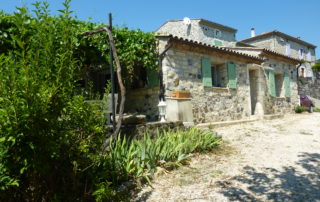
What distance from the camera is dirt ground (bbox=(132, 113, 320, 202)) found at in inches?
112

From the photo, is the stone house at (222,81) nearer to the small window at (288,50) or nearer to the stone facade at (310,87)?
the stone facade at (310,87)

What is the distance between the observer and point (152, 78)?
759 centimetres

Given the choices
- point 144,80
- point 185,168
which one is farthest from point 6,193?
point 144,80

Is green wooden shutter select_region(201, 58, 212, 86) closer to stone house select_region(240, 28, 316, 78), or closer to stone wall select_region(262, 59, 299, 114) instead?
stone wall select_region(262, 59, 299, 114)

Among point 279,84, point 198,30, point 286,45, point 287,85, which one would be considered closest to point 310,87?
point 286,45

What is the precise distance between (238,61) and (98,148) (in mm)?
8771

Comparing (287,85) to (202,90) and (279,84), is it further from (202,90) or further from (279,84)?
(202,90)

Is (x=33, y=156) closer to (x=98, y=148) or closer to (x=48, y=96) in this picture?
(x=48, y=96)

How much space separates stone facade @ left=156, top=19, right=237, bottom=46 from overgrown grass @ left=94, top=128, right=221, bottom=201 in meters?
14.6

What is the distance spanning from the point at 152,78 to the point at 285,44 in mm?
20413

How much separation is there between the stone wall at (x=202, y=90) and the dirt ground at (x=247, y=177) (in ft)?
9.98

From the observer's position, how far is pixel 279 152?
15.4 ft

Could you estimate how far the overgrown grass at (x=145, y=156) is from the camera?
3162 millimetres

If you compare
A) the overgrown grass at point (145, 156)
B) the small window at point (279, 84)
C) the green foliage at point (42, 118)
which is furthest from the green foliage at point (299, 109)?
the green foliage at point (42, 118)
